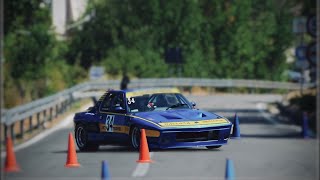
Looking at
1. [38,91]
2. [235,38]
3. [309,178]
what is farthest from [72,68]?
[309,178]

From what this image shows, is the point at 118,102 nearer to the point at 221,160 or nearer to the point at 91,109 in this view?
the point at 91,109

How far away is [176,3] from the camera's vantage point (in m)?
12.3

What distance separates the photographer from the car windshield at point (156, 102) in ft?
32.0

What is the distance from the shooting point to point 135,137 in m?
9.56

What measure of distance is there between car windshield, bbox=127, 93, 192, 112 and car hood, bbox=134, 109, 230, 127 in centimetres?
18

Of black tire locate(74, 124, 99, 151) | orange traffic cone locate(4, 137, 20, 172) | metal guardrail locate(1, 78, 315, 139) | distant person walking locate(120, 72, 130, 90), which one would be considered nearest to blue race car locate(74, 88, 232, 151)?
black tire locate(74, 124, 99, 151)

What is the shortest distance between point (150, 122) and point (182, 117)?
30 centimetres

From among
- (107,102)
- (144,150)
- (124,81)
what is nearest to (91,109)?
(107,102)

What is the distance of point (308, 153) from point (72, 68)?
1923 inches

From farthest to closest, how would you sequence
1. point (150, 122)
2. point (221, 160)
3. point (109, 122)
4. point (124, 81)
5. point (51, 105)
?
point (221, 160), point (51, 105), point (124, 81), point (109, 122), point (150, 122)

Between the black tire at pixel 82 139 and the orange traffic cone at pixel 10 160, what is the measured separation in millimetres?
654

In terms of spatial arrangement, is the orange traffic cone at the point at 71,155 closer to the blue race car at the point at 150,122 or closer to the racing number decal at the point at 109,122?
the blue race car at the point at 150,122

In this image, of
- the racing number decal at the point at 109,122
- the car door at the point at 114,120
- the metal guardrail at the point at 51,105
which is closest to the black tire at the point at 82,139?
the car door at the point at 114,120

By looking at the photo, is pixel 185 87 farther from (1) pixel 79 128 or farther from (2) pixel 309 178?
(2) pixel 309 178
